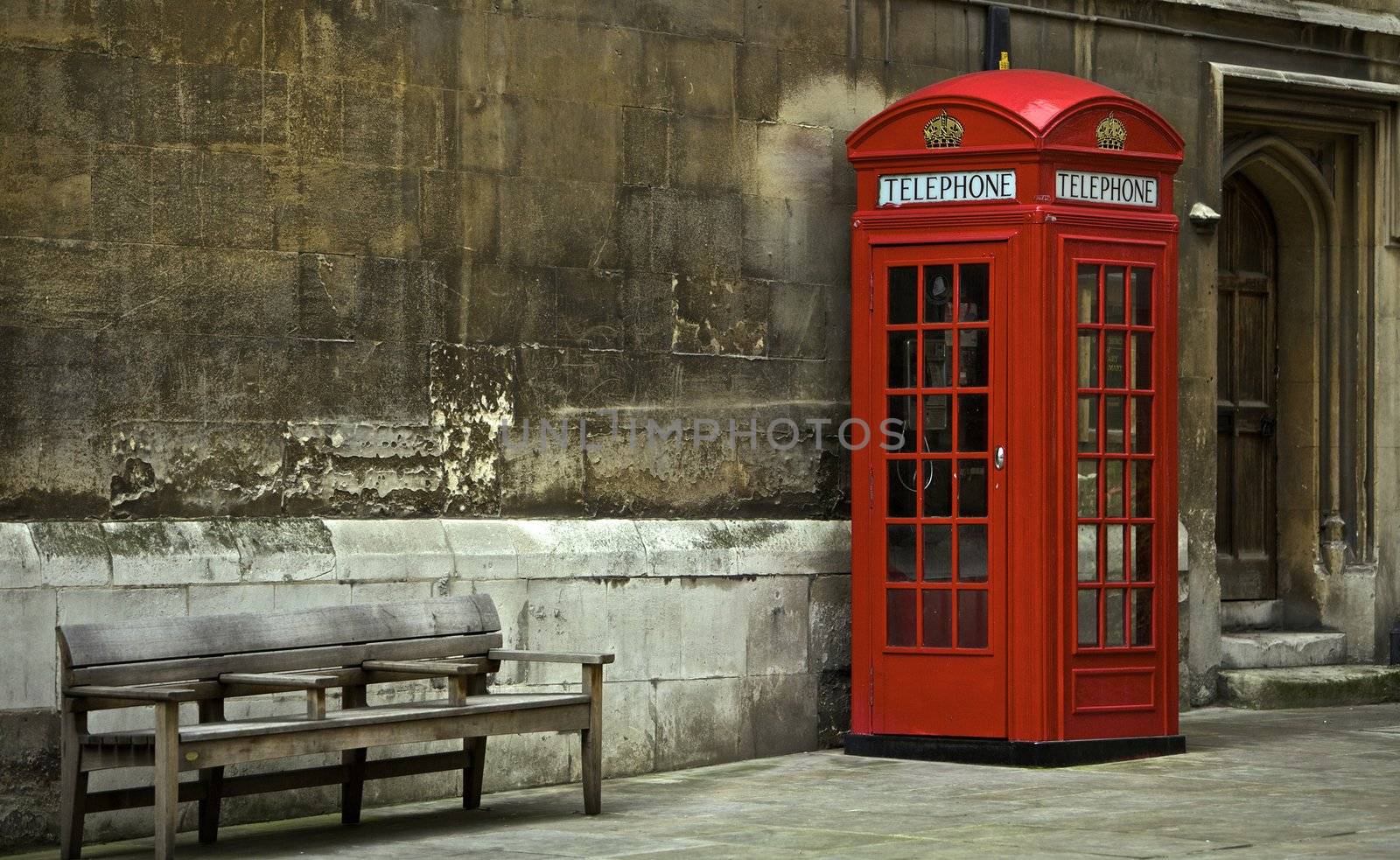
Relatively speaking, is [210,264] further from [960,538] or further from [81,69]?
[960,538]

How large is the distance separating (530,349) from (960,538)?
2052 mm

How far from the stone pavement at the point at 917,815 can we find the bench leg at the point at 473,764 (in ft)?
0.20

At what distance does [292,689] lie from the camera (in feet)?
22.8

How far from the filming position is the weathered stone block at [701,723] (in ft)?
30.1

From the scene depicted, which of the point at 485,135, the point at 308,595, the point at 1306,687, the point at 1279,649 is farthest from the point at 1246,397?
the point at 308,595

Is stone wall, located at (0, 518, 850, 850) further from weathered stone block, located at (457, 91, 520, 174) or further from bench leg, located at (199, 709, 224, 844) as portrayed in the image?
weathered stone block, located at (457, 91, 520, 174)

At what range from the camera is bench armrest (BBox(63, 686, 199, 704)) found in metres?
6.55

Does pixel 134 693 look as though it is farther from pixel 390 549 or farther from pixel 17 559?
pixel 390 549

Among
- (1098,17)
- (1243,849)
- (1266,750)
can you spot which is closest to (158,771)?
(1243,849)

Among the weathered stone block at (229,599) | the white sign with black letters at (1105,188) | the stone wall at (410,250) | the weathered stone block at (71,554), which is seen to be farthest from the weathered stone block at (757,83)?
the weathered stone block at (71,554)

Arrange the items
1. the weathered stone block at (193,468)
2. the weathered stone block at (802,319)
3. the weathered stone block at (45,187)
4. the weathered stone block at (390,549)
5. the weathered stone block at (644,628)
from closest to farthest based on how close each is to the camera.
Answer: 1. the weathered stone block at (45,187)
2. the weathered stone block at (193,468)
3. the weathered stone block at (390,549)
4. the weathered stone block at (644,628)
5. the weathered stone block at (802,319)

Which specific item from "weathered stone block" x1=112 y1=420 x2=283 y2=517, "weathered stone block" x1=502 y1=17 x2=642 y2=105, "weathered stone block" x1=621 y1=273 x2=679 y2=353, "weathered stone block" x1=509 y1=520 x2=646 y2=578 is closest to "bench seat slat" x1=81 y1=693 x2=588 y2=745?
"weathered stone block" x1=509 y1=520 x2=646 y2=578

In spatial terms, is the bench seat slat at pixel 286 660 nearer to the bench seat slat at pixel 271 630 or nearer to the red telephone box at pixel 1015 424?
the bench seat slat at pixel 271 630

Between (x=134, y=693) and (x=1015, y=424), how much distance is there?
410cm
